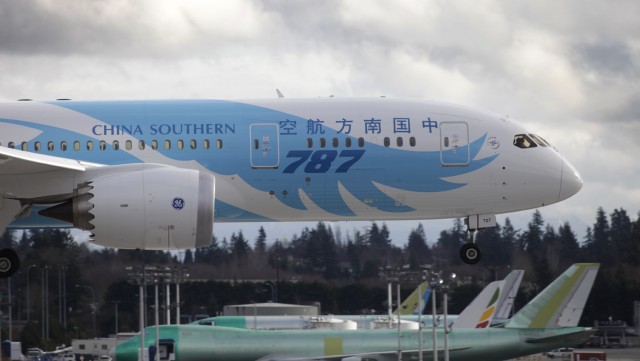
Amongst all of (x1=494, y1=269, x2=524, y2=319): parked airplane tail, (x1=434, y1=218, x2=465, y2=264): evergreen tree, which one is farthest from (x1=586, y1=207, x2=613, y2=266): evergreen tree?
(x1=494, y1=269, x2=524, y2=319): parked airplane tail

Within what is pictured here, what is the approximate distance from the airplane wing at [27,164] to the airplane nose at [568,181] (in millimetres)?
11493

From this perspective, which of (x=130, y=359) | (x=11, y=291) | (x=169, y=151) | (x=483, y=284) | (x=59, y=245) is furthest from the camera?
(x=483, y=284)

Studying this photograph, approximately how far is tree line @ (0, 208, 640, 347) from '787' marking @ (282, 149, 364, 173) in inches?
1103

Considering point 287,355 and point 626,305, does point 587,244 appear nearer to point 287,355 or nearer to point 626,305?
point 626,305

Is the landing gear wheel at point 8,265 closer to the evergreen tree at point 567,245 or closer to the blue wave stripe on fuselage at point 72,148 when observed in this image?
the blue wave stripe on fuselage at point 72,148

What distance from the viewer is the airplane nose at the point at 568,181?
101 ft

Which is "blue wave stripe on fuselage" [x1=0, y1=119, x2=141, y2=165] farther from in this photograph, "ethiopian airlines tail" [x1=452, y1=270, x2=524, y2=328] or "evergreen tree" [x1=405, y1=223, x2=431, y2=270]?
"evergreen tree" [x1=405, y1=223, x2=431, y2=270]

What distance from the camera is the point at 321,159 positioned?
29.2 metres

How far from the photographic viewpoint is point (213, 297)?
75.4 metres

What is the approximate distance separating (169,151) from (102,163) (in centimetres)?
156

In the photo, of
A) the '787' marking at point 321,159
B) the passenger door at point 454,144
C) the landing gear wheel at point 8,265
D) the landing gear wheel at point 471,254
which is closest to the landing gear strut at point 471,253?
the landing gear wheel at point 471,254

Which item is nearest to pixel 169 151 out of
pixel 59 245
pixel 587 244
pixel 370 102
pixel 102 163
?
pixel 102 163

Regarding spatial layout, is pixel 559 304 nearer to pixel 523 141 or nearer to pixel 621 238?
pixel 523 141

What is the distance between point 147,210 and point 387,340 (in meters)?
25.5
